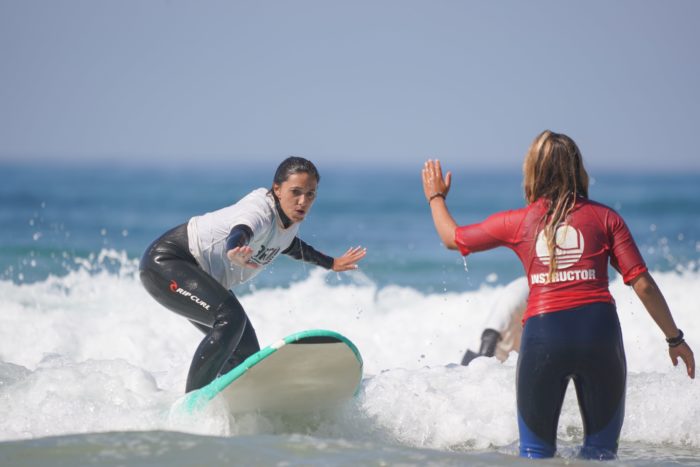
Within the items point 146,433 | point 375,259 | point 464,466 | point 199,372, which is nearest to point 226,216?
point 199,372

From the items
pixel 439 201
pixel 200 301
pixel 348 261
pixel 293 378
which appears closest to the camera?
pixel 439 201

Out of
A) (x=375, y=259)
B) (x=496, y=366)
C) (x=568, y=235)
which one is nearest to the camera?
(x=568, y=235)

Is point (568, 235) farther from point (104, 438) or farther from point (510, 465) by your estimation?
point (104, 438)

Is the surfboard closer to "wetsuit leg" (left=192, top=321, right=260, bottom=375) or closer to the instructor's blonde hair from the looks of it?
"wetsuit leg" (left=192, top=321, right=260, bottom=375)

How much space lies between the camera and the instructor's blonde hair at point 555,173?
4.48m

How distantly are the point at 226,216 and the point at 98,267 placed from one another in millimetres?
8587

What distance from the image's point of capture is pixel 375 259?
68.4ft

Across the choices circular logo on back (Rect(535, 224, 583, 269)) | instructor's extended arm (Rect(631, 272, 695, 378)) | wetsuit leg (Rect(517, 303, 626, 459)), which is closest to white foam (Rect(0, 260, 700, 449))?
wetsuit leg (Rect(517, 303, 626, 459))

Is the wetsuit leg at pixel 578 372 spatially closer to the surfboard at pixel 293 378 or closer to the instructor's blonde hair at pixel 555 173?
the instructor's blonde hair at pixel 555 173

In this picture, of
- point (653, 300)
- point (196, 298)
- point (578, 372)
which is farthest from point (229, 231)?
point (653, 300)

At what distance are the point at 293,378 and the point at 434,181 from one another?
156cm

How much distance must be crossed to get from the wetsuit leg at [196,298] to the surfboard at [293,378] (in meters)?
0.16

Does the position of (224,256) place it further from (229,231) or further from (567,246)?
(567,246)

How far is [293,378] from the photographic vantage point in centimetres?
555
